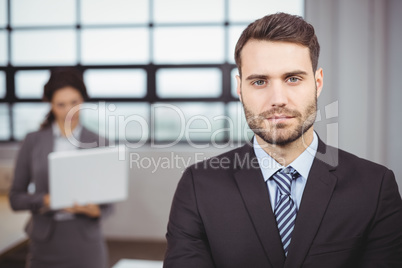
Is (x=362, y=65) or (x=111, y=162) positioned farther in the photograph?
(x=111, y=162)

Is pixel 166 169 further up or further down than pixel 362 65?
further down

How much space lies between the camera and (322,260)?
718 millimetres

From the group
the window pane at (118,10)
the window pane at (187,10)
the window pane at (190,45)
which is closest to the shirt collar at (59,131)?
the window pane at (190,45)

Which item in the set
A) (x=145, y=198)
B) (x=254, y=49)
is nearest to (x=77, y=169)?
(x=254, y=49)

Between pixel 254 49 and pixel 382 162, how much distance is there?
12.7 inches

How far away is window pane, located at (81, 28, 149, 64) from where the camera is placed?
279 centimetres

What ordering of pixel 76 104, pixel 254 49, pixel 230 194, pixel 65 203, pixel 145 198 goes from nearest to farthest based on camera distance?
1. pixel 254 49
2. pixel 230 194
3. pixel 65 203
4. pixel 76 104
5. pixel 145 198

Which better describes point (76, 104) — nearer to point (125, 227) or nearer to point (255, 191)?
point (255, 191)

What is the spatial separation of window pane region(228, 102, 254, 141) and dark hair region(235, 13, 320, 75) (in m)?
0.13

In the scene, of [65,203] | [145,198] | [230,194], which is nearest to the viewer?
[230,194]

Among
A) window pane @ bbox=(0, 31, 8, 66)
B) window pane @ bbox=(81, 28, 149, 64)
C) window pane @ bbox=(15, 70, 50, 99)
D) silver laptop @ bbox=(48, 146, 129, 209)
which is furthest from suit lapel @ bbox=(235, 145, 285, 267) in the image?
window pane @ bbox=(15, 70, 50, 99)

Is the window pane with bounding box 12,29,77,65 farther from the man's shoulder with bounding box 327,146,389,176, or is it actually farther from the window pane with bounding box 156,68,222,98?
the man's shoulder with bounding box 327,146,389,176

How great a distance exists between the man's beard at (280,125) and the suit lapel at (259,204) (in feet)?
0.38

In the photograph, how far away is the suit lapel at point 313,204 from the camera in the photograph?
2.36 feet
